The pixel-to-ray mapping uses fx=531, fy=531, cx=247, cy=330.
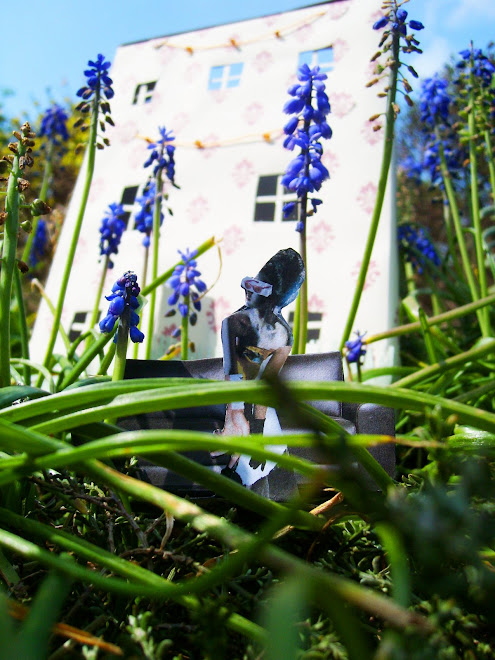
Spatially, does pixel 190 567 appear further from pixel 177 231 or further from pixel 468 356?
pixel 177 231

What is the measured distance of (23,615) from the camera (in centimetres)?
49

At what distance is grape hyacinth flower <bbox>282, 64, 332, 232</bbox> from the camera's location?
1407mm

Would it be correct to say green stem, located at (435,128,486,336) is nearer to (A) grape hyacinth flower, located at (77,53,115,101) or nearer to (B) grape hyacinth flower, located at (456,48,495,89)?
(B) grape hyacinth flower, located at (456,48,495,89)

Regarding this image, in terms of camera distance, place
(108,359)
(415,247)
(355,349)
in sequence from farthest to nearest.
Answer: (415,247) → (355,349) → (108,359)

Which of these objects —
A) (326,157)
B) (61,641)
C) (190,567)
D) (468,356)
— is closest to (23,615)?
(61,641)

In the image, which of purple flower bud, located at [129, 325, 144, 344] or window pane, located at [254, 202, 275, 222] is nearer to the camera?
purple flower bud, located at [129, 325, 144, 344]

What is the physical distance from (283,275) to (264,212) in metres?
1.90

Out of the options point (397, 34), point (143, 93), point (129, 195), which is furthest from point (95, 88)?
point (143, 93)

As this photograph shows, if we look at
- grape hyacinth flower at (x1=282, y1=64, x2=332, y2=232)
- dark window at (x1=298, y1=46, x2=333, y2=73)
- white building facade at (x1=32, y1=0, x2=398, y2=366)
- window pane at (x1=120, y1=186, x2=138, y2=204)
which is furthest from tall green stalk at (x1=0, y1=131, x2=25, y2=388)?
dark window at (x1=298, y1=46, x2=333, y2=73)

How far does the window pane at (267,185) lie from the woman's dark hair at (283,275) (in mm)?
1946

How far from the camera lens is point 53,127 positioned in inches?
106

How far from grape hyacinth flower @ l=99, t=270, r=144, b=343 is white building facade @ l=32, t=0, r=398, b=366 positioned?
1196 mm

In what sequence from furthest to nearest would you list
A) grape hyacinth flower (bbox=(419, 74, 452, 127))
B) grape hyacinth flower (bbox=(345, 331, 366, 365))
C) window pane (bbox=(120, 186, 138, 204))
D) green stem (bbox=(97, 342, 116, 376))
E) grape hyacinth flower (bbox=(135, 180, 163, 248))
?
window pane (bbox=(120, 186, 138, 204)) < grape hyacinth flower (bbox=(419, 74, 452, 127)) < grape hyacinth flower (bbox=(135, 180, 163, 248)) < grape hyacinth flower (bbox=(345, 331, 366, 365)) < green stem (bbox=(97, 342, 116, 376))

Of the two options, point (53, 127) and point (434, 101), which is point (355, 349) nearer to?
point (434, 101)
